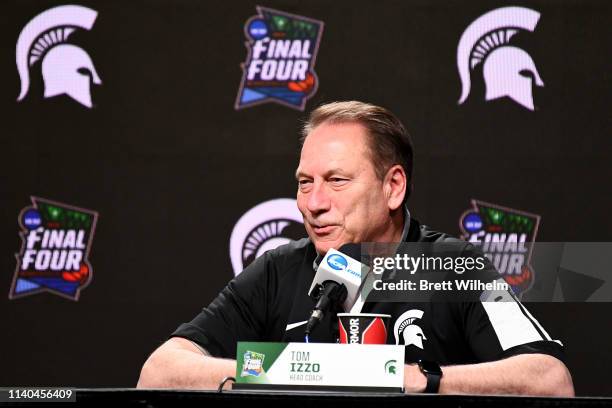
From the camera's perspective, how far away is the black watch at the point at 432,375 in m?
1.50

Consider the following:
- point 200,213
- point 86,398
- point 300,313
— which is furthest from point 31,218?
point 86,398

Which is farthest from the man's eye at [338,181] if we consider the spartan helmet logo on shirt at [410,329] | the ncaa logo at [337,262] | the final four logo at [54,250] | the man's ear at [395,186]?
the final four logo at [54,250]

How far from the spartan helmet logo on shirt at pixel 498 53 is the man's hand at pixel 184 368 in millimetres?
1941

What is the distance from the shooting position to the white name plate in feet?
4.13

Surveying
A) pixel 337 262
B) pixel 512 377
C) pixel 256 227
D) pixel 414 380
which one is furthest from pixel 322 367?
pixel 256 227

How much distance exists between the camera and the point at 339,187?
2064mm

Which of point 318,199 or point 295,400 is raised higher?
point 318,199

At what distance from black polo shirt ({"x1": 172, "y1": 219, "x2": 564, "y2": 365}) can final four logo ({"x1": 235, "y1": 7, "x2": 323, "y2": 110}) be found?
133 cm

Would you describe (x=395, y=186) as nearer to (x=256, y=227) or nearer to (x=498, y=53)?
(x=256, y=227)

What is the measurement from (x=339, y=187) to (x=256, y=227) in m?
1.39

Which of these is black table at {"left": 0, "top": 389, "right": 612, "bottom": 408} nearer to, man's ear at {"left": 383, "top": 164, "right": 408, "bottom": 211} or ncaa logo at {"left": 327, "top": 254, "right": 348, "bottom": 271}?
ncaa logo at {"left": 327, "top": 254, "right": 348, "bottom": 271}

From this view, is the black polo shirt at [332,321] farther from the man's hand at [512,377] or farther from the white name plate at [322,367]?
the white name plate at [322,367]

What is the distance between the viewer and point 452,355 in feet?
6.54

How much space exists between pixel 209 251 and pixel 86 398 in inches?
87.4
